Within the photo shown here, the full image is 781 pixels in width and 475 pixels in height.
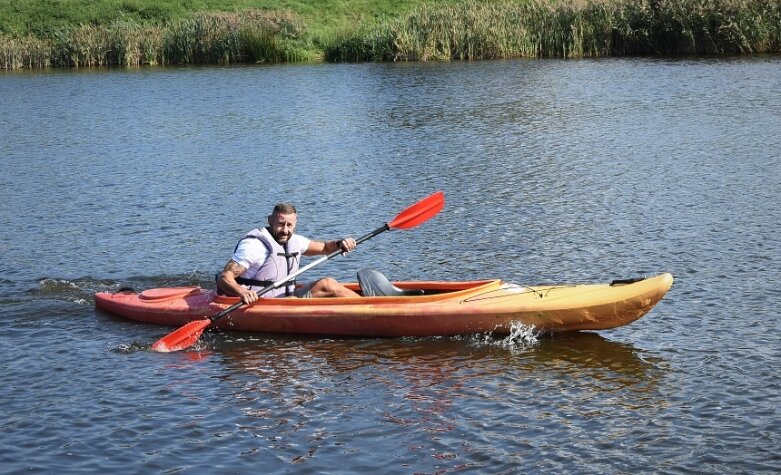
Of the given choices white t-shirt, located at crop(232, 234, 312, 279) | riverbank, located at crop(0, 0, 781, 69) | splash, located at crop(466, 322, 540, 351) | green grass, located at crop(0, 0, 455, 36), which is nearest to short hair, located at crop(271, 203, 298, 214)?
white t-shirt, located at crop(232, 234, 312, 279)

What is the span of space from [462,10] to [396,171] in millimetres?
16648

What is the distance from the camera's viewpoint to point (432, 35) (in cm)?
3250

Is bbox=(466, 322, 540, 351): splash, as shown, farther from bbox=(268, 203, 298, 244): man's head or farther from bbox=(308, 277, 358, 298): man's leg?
bbox=(268, 203, 298, 244): man's head

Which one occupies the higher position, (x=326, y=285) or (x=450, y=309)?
(x=326, y=285)

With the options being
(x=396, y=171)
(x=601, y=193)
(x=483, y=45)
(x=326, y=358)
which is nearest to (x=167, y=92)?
(x=483, y=45)

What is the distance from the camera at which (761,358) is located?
8844mm

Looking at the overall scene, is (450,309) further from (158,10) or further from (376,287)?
(158,10)

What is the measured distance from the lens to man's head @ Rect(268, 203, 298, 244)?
9.82 metres

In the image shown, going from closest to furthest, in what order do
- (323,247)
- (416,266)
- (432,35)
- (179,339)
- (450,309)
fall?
1. (450,309)
2. (179,339)
3. (323,247)
4. (416,266)
5. (432,35)

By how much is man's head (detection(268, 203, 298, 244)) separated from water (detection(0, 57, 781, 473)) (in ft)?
2.99

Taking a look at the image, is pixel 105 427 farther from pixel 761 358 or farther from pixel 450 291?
pixel 761 358

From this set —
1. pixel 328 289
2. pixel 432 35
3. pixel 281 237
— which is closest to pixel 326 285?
pixel 328 289

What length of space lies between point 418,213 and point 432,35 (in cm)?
2232

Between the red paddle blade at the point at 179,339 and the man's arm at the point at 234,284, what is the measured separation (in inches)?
16.0
